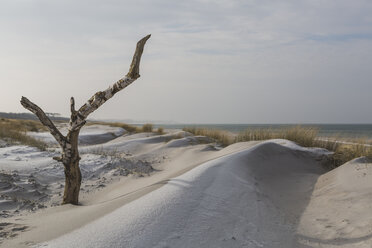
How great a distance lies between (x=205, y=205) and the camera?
2383 mm

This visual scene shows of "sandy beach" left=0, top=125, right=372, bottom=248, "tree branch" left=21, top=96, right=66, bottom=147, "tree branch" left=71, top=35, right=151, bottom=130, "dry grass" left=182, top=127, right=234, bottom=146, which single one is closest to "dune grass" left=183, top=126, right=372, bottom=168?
"dry grass" left=182, top=127, right=234, bottom=146

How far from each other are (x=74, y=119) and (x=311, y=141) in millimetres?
5043

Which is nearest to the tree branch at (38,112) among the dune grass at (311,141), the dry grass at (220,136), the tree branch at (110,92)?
the tree branch at (110,92)

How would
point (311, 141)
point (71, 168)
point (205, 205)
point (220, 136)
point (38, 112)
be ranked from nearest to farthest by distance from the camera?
point (205, 205) < point (38, 112) < point (71, 168) < point (311, 141) < point (220, 136)

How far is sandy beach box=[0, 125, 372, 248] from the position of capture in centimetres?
191

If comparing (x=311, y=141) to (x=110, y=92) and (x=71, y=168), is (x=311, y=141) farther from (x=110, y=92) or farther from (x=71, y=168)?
(x=71, y=168)

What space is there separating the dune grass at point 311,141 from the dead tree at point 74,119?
3.62 meters

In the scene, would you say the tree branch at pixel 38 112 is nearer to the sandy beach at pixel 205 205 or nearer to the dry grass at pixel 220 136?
the sandy beach at pixel 205 205

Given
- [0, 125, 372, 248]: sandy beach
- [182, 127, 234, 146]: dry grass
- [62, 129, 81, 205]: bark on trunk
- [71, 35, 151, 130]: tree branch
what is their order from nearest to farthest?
[0, 125, 372, 248]: sandy beach < [71, 35, 151, 130]: tree branch < [62, 129, 81, 205]: bark on trunk < [182, 127, 234, 146]: dry grass

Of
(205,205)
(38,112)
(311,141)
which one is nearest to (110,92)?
(38,112)

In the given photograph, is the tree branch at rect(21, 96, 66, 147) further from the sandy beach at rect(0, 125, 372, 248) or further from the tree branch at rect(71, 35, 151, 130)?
the sandy beach at rect(0, 125, 372, 248)

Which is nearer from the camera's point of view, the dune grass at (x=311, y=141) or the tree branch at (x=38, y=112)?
the tree branch at (x=38, y=112)

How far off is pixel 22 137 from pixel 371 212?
8.29m

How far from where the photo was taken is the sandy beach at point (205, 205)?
1907 mm
